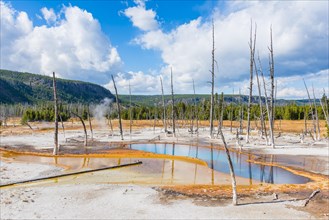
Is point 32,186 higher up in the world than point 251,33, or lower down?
lower down

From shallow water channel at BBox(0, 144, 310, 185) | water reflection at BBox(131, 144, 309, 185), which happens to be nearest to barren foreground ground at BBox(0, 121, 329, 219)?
shallow water channel at BBox(0, 144, 310, 185)

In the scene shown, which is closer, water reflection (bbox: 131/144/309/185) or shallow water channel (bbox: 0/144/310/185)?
shallow water channel (bbox: 0/144/310/185)

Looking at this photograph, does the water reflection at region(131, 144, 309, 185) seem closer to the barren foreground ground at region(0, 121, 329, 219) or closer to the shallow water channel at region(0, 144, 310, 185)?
the shallow water channel at region(0, 144, 310, 185)

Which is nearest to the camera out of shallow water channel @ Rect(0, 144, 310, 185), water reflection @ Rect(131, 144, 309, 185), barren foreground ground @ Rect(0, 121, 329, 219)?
barren foreground ground @ Rect(0, 121, 329, 219)

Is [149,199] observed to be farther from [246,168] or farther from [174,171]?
[246,168]

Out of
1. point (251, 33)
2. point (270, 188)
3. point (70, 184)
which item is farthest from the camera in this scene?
point (251, 33)

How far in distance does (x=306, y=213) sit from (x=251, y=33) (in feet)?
112

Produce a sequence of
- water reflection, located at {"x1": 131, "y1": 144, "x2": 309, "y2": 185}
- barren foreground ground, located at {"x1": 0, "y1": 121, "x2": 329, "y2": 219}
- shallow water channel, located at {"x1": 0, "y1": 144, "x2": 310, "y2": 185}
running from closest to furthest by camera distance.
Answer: barren foreground ground, located at {"x1": 0, "y1": 121, "x2": 329, "y2": 219} → shallow water channel, located at {"x1": 0, "y1": 144, "x2": 310, "y2": 185} → water reflection, located at {"x1": 131, "y1": 144, "x2": 309, "y2": 185}

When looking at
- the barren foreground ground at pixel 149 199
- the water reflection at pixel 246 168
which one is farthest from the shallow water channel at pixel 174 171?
the barren foreground ground at pixel 149 199

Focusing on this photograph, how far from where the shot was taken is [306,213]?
51.8 feet

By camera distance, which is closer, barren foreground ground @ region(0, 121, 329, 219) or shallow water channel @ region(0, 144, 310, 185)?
barren foreground ground @ region(0, 121, 329, 219)

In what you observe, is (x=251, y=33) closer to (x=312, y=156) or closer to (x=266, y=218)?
(x=312, y=156)

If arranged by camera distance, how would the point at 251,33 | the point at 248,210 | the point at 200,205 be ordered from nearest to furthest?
the point at 248,210 < the point at 200,205 < the point at 251,33

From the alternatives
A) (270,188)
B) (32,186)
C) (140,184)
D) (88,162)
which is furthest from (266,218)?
(88,162)
